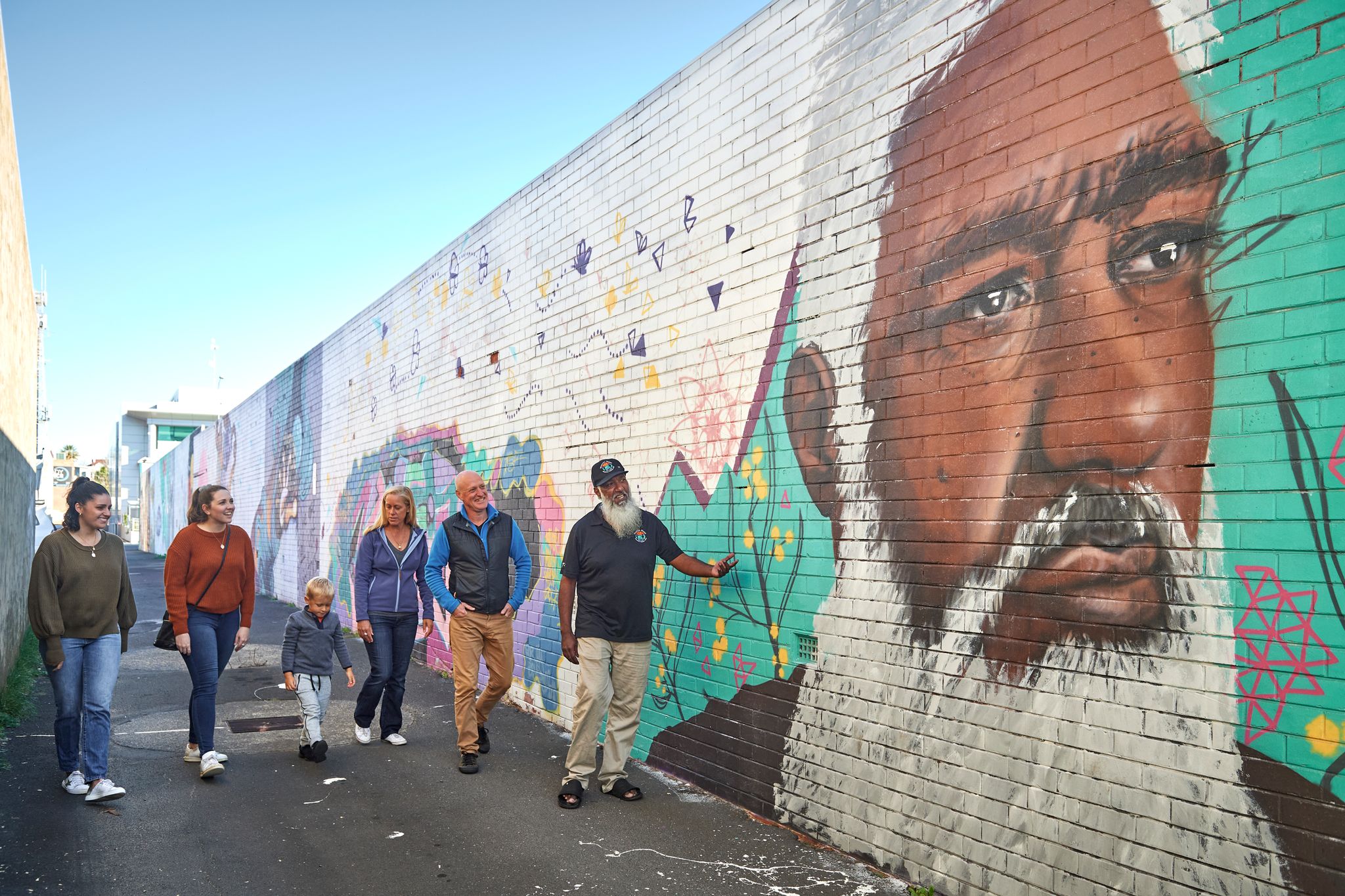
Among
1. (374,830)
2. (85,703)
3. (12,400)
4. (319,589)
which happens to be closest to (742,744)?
(374,830)

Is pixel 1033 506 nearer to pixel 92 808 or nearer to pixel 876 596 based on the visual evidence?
pixel 876 596

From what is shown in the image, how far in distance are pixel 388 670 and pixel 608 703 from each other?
214cm

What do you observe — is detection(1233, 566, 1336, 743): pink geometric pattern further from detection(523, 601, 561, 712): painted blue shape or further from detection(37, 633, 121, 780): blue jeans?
detection(37, 633, 121, 780): blue jeans

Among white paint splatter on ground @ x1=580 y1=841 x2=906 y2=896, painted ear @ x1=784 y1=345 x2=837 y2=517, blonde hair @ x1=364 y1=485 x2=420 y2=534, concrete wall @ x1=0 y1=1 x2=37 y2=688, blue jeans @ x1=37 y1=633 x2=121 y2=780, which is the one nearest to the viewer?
white paint splatter on ground @ x1=580 y1=841 x2=906 y2=896

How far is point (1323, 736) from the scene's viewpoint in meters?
2.86

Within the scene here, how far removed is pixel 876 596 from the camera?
15.0 ft

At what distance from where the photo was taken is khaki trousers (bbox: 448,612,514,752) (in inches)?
250

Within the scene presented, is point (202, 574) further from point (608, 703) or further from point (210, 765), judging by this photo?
point (608, 703)

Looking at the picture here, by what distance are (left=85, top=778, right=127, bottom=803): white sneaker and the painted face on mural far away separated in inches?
178

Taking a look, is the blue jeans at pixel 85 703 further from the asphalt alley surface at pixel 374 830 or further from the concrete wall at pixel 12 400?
the concrete wall at pixel 12 400

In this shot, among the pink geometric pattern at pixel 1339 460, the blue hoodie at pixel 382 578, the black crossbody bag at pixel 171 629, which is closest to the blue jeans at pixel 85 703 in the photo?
the black crossbody bag at pixel 171 629

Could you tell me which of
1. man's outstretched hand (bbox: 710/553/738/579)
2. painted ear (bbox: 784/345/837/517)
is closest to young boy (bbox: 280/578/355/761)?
man's outstretched hand (bbox: 710/553/738/579)

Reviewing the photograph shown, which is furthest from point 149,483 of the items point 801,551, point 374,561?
point 801,551

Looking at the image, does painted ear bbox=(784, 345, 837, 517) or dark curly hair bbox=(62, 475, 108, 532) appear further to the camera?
dark curly hair bbox=(62, 475, 108, 532)
